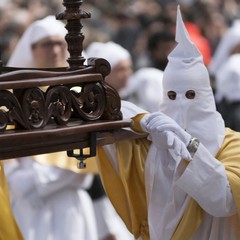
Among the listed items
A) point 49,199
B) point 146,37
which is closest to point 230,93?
point 49,199

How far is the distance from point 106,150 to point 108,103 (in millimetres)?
671

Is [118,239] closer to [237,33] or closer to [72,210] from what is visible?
[72,210]

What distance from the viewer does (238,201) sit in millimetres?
6477

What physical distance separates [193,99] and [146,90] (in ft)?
15.6

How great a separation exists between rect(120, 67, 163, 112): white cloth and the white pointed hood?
427 centimetres

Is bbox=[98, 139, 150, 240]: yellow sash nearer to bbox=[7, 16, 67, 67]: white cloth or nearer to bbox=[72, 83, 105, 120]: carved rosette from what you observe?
bbox=[72, 83, 105, 120]: carved rosette

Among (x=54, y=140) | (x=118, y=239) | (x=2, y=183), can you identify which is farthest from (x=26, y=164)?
(x=54, y=140)

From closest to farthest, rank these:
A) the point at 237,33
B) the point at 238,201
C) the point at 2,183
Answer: the point at 238,201, the point at 2,183, the point at 237,33

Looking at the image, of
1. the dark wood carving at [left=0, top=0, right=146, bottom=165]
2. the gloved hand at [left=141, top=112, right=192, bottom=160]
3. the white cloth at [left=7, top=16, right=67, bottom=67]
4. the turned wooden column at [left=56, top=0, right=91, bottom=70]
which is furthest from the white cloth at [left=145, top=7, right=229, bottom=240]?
the white cloth at [left=7, top=16, right=67, bottom=67]

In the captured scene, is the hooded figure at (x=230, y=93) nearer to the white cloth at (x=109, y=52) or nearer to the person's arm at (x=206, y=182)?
the white cloth at (x=109, y=52)

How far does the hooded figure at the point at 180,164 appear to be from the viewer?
21.6ft

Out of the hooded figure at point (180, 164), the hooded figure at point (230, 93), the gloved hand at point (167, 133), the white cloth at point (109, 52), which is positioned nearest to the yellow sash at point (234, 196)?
the hooded figure at point (180, 164)

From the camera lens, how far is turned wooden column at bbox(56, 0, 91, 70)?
19.6 feet

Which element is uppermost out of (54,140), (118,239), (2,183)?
(54,140)
